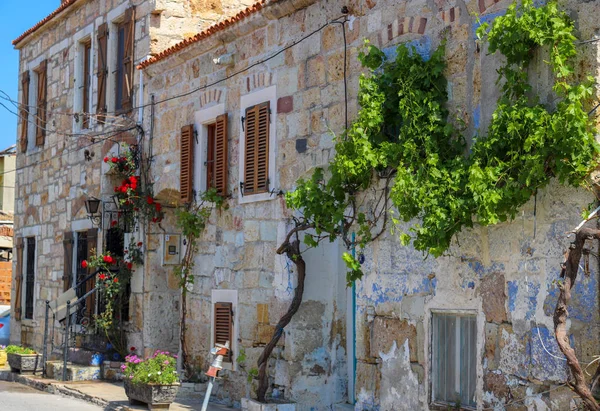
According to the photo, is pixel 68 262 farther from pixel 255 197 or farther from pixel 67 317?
pixel 255 197

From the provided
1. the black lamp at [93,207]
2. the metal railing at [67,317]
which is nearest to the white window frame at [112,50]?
the black lamp at [93,207]

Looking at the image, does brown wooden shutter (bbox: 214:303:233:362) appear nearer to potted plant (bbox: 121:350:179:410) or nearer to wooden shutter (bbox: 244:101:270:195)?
potted plant (bbox: 121:350:179:410)

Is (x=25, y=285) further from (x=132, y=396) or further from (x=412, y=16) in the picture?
(x=412, y=16)

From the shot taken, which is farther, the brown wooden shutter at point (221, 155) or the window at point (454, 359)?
the brown wooden shutter at point (221, 155)

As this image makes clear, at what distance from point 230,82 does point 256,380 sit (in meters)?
3.44

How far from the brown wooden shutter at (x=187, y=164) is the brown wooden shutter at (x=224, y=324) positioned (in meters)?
1.56

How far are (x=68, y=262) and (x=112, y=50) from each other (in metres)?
3.48

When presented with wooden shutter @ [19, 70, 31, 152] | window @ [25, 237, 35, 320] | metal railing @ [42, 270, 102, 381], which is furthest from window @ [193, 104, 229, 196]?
wooden shutter @ [19, 70, 31, 152]

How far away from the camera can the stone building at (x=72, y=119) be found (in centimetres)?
1379

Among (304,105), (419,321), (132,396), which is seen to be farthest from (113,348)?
(419,321)

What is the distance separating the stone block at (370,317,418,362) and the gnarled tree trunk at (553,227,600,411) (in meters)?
1.76

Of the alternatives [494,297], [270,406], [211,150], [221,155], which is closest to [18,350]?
[211,150]

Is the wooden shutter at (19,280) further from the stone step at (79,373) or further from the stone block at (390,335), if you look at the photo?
the stone block at (390,335)

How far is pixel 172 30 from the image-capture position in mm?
13516
